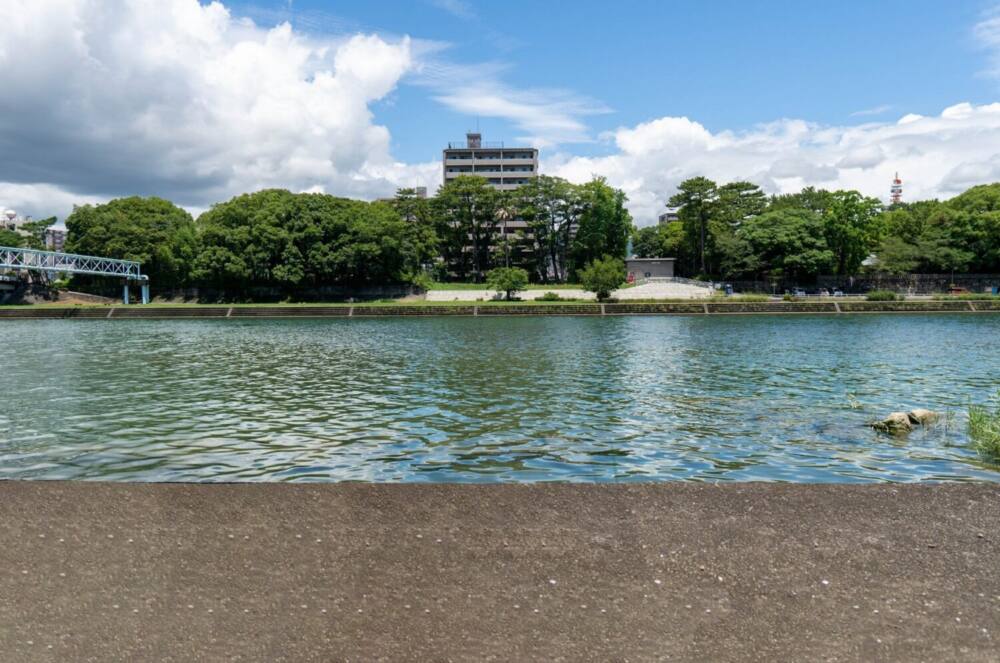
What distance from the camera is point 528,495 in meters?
6.64

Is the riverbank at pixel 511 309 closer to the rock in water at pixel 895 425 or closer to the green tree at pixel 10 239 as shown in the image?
the green tree at pixel 10 239

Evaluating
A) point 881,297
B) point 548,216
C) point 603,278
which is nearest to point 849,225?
point 881,297

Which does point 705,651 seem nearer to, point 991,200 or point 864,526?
point 864,526

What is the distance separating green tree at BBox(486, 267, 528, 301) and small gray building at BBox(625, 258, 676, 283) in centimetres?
2192

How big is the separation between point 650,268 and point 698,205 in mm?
11728

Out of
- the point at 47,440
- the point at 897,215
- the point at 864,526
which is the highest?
the point at 897,215

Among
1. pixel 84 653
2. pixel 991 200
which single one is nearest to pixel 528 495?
pixel 84 653

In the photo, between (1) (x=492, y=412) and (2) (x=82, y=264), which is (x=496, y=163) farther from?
(1) (x=492, y=412)

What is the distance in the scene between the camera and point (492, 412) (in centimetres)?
1716

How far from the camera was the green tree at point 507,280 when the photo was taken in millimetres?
86875

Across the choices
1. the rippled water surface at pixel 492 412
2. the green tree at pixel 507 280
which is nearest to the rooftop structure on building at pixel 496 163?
the green tree at pixel 507 280

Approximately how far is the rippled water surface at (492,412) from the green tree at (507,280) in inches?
1981

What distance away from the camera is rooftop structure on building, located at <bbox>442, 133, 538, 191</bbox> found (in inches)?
6171

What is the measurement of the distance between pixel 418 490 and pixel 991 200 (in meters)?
113
